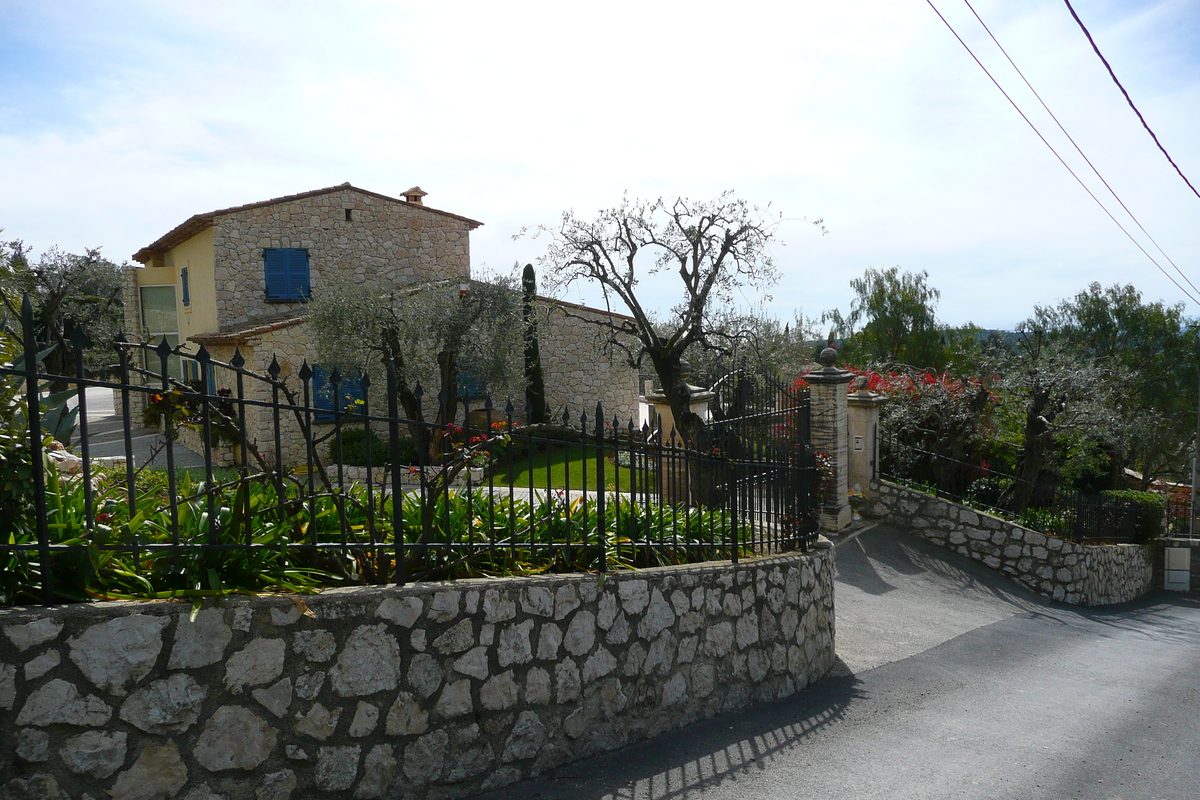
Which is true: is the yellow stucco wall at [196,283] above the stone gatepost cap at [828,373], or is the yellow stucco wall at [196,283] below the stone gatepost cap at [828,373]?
above

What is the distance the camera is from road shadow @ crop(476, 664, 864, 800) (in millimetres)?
4012

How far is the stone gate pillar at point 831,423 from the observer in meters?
12.8

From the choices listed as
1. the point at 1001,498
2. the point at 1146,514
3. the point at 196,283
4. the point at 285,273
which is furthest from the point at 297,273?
the point at 1146,514

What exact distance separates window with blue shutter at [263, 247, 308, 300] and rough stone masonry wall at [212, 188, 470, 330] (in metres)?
0.15

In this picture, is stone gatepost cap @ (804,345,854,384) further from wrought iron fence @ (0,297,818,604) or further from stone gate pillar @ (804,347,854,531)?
wrought iron fence @ (0,297,818,604)

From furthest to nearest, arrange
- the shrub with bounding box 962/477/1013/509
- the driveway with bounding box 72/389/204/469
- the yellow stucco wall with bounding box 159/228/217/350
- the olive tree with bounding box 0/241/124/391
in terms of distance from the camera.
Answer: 1. the olive tree with bounding box 0/241/124/391
2. the yellow stucco wall with bounding box 159/228/217/350
3. the driveway with bounding box 72/389/204/469
4. the shrub with bounding box 962/477/1013/509

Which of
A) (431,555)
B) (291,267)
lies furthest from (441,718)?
(291,267)

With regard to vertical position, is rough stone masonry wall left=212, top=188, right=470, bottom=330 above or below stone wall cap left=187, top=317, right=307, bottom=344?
above

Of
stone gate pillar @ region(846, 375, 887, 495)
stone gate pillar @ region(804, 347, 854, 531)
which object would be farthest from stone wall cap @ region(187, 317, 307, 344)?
stone gate pillar @ region(846, 375, 887, 495)

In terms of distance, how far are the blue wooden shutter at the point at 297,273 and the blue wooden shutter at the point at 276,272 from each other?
100 mm

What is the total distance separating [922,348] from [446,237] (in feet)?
67.9

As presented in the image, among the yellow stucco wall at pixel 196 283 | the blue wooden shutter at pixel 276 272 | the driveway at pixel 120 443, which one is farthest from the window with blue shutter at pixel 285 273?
the driveway at pixel 120 443

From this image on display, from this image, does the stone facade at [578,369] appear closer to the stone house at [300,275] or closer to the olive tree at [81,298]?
the stone house at [300,275]

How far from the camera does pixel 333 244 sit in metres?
20.4
